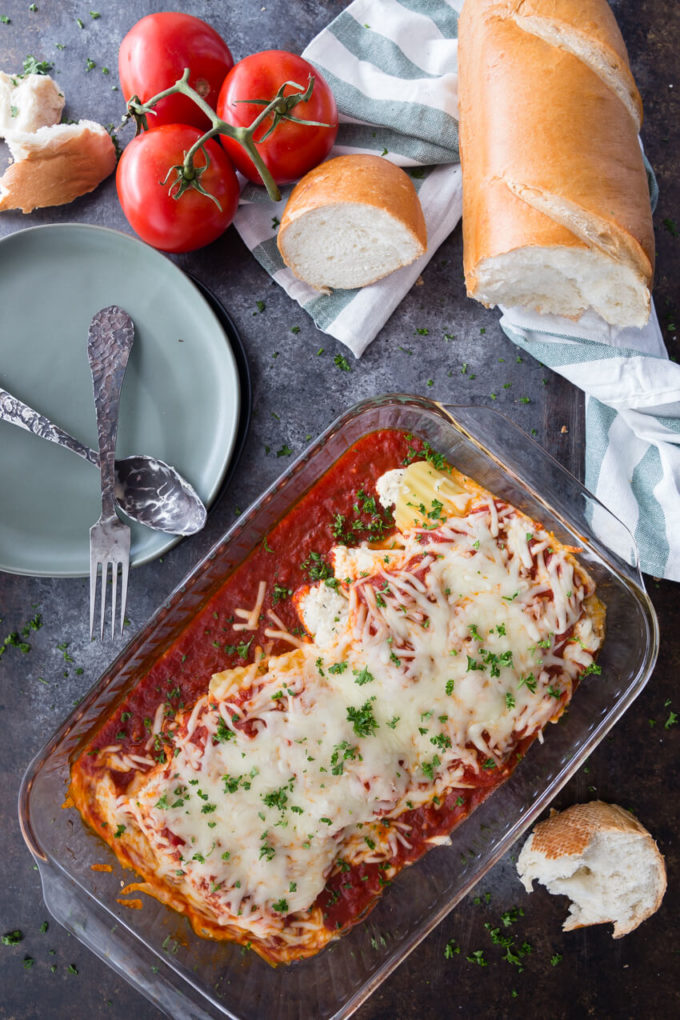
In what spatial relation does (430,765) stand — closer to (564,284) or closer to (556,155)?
(564,284)

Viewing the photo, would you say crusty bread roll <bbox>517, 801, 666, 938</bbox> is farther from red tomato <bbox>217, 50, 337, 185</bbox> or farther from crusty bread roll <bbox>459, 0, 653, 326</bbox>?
red tomato <bbox>217, 50, 337, 185</bbox>

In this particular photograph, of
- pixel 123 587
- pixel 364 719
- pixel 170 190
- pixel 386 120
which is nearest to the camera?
pixel 364 719

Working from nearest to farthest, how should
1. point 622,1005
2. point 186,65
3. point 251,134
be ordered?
1. point 251,134
2. point 186,65
3. point 622,1005

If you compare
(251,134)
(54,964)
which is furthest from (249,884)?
(251,134)

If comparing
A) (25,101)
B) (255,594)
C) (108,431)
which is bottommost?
(255,594)

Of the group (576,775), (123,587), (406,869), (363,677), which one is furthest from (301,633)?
(576,775)

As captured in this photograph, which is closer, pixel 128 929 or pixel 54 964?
pixel 128 929

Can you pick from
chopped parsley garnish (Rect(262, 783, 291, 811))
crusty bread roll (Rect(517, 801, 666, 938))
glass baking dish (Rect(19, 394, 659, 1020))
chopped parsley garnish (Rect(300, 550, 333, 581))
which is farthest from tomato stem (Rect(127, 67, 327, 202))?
crusty bread roll (Rect(517, 801, 666, 938))

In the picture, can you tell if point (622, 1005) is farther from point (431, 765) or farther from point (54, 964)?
point (54, 964)
